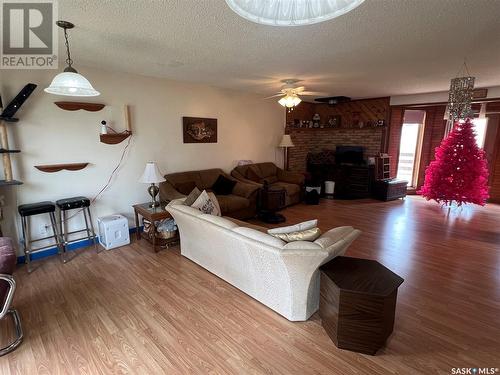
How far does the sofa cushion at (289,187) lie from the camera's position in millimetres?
5512

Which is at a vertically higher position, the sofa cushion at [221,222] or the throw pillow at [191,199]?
the throw pillow at [191,199]

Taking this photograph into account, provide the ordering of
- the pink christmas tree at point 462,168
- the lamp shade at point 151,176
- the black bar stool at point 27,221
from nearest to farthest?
1. the black bar stool at point 27,221
2. the lamp shade at point 151,176
3. the pink christmas tree at point 462,168

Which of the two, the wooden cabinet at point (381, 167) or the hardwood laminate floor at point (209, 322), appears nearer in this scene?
the hardwood laminate floor at point (209, 322)

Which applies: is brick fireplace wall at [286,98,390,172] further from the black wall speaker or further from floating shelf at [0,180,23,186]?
floating shelf at [0,180,23,186]

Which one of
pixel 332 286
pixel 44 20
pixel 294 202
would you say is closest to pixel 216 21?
pixel 44 20

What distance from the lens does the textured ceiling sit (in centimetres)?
190

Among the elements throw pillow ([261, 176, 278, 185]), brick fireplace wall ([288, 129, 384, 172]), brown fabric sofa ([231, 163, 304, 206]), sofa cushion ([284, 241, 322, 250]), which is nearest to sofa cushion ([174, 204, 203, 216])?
sofa cushion ([284, 241, 322, 250])

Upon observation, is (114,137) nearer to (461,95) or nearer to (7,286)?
(7,286)

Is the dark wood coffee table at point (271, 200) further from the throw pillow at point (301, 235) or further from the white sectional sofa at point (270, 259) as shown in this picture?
the throw pillow at point (301, 235)

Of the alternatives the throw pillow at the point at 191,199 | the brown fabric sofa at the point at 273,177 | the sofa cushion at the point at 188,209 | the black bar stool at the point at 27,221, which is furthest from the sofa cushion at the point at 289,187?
the black bar stool at the point at 27,221

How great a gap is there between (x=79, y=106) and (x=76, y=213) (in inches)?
57.1

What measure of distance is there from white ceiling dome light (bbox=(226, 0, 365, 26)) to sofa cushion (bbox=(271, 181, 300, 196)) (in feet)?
15.0

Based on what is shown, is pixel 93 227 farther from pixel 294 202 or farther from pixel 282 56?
pixel 294 202

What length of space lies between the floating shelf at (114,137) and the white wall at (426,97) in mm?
5967
